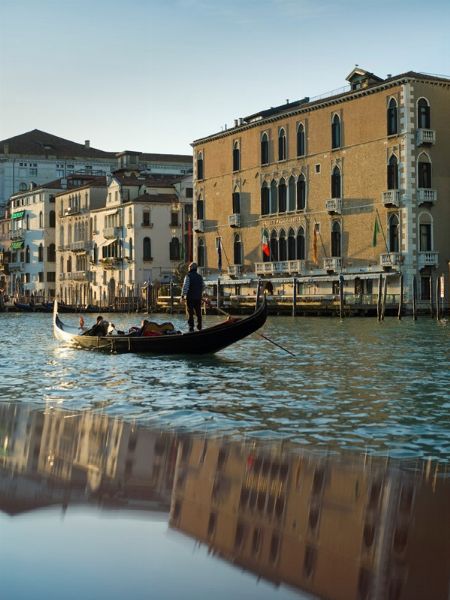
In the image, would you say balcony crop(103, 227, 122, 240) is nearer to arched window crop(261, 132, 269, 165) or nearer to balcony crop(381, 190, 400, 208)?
arched window crop(261, 132, 269, 165)

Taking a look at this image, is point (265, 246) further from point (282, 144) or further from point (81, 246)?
point (81, 246)

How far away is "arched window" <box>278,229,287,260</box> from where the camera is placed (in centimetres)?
5031

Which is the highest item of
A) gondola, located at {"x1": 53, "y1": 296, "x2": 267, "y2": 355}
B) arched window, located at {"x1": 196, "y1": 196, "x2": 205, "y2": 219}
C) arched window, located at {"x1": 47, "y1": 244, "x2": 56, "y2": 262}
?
arched window, located at {"x1": 196, "y1": 196, "x2": 205, "y2": 219}

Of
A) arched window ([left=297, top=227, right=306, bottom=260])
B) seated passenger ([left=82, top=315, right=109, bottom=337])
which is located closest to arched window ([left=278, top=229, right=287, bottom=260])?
arched window ([left=297, top=227, right=306, bottom=260])

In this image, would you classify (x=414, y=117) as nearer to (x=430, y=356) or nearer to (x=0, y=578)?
(x=430, y=356)

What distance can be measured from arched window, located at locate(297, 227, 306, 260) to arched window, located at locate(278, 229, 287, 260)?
3.60 feet

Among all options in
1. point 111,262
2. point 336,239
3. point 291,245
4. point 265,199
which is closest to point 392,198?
point 336,239

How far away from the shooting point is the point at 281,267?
4953 centimetres

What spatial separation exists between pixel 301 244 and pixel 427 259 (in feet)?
25.8

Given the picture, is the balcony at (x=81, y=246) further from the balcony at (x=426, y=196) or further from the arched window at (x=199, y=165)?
the balcony at (x=426, y=196)

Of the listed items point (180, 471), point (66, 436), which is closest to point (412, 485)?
point (180, 471)

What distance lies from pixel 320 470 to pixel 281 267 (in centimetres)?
4280

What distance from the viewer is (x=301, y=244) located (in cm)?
4916

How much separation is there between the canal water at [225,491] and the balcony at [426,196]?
30.6m
